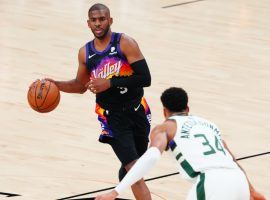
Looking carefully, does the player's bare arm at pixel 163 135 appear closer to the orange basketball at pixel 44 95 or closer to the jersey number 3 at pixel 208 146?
the jersey number 3 at pixel 208 146

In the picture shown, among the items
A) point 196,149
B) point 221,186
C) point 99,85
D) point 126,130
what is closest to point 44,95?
point 99,85

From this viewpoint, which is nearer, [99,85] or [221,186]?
[221,186]

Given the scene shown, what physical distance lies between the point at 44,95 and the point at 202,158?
8.09ft

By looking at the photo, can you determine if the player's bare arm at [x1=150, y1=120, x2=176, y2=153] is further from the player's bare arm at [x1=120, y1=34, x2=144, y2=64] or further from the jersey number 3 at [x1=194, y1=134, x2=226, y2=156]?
the player's bare arm at [x1=120, y1=34, x2=144, y2=64]

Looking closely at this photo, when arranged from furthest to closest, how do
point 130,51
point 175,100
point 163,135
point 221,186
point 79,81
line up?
point 79,81 < point 130,51 < point 175,100 < point 163,135 < point 221,186

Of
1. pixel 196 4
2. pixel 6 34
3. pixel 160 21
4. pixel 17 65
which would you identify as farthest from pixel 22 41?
pixel 196 4

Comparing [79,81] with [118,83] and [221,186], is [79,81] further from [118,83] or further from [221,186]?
[221,186]

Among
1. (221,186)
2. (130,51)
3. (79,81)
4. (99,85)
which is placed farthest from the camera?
(79,81)

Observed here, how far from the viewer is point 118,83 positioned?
7938 mm

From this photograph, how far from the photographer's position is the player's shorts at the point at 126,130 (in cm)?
806

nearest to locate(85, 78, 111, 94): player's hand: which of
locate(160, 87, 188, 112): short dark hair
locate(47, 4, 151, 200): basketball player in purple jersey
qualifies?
locate(47, 4, 151, 200): basketball player in purple jersey

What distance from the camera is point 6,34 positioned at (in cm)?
1531

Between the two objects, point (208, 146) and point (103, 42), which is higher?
point (103, 42)

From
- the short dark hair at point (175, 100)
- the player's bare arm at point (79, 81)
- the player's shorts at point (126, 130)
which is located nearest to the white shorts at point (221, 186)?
the short dark hair at point (175, 100)
